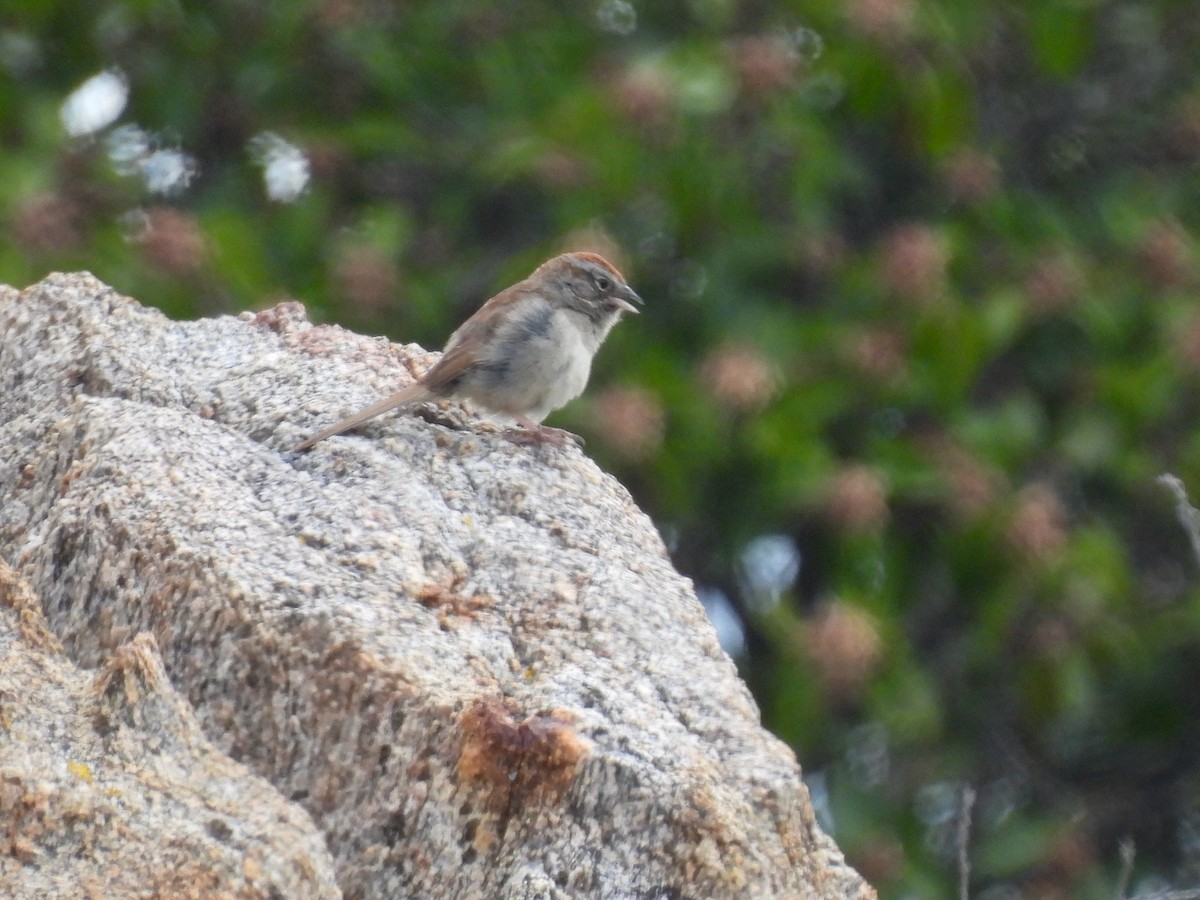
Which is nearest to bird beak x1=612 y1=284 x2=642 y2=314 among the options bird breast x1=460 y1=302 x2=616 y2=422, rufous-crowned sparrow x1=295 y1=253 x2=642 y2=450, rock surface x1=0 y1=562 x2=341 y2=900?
rufous-crowned sparrow x1=295 y1=253 x2=642 y2=450

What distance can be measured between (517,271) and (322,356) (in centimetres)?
227

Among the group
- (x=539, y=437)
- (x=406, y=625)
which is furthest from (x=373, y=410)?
(x=406, y=625)

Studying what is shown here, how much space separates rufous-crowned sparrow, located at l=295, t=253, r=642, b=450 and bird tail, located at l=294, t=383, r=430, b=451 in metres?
0.37

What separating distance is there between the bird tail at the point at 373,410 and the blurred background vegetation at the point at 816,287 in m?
1.66

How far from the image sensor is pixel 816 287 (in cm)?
765

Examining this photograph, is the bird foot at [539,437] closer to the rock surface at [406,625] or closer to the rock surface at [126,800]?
the rock surface at [406,625]

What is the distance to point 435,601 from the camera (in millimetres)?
3805

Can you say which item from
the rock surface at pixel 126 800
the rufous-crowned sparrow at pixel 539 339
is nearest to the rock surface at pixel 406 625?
the rock surface at pixel 126 800

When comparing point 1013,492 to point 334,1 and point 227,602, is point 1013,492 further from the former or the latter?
point 227,602

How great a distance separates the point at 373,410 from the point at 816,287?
344cm

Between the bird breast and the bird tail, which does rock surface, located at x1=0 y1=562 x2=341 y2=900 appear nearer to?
the bird tail

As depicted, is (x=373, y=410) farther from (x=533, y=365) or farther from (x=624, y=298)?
(x=624, y=298)

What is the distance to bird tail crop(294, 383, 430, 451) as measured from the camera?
426 centimetres

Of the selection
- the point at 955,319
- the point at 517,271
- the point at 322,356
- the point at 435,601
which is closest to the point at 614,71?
the point at 517,271
